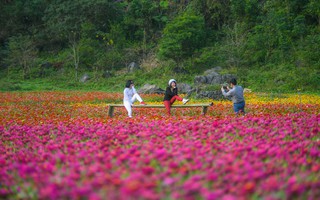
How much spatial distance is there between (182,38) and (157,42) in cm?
934

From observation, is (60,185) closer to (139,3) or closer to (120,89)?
(120,89)

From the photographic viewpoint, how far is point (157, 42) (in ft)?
137

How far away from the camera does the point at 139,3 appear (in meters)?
43.7

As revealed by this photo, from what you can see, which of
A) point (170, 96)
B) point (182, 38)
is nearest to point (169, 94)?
point (170, 96)

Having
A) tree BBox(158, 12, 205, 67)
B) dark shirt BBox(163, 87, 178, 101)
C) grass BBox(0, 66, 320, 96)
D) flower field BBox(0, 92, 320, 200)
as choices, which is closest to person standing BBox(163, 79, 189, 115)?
dark shirt BBox(163, 87, 178, 101)

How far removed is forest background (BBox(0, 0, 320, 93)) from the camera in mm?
30219

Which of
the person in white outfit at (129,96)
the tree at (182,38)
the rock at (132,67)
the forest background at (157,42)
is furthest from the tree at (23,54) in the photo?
the person in white outfit at (129,96)

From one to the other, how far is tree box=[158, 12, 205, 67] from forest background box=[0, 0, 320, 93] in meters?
0.09

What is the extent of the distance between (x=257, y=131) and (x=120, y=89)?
83.5 ft

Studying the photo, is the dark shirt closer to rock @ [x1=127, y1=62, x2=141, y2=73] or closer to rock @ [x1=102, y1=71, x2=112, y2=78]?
rock @ [x1=102, y1=71, x2=112, y2=78]

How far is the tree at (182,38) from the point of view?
3294 cm

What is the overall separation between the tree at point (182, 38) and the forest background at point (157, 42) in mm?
93

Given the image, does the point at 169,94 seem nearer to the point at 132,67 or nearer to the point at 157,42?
the point at 132,67

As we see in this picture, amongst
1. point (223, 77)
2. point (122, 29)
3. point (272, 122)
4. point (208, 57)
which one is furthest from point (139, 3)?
point (272, 122)
